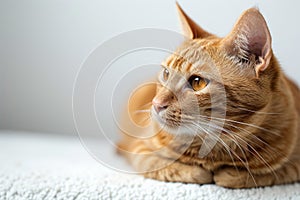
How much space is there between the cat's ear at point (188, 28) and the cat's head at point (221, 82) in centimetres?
13

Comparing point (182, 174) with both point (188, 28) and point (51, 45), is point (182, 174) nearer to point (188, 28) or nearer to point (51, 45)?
point (188, 28)

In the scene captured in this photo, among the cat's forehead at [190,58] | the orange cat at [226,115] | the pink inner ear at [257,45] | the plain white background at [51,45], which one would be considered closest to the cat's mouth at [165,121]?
the orange cat at [226,115]

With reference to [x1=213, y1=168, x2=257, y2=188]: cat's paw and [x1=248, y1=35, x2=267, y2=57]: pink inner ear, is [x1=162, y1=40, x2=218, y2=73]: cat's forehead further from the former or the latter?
[x1=213, y1=168, x2=257, y2=188]: cat's paw

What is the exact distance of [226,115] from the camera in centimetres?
86

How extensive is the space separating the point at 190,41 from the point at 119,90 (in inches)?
8.7

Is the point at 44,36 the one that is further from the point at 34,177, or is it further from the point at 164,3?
the point at 34,177

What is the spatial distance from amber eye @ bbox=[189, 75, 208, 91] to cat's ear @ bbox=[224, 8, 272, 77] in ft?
0.34

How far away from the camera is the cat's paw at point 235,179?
91cm

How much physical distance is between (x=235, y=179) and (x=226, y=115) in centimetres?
16

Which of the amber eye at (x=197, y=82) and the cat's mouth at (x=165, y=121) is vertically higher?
the amber eye at (x=197, y=82)

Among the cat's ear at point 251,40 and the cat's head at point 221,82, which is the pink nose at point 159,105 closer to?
the cat's head at point 221,82

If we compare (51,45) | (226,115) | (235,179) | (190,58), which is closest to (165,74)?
(190,58)

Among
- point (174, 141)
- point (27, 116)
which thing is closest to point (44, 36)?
point (27, 116)

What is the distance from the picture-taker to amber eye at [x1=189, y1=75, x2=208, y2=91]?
866mm
